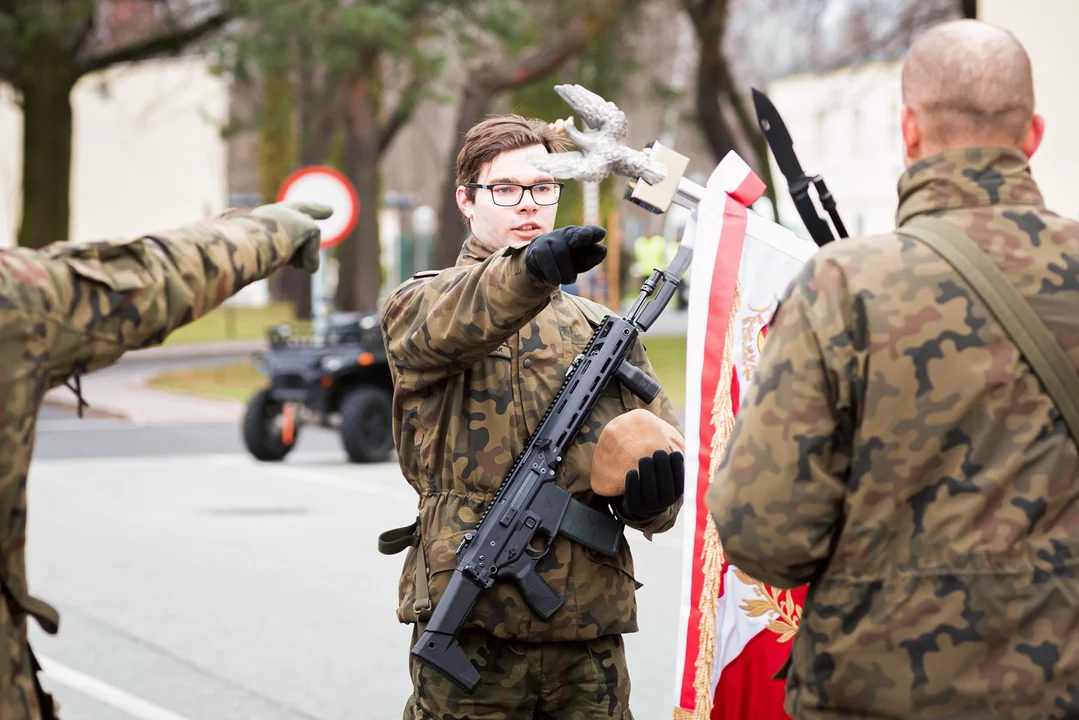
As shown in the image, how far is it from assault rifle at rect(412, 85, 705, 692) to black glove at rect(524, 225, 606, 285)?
0.20 meters

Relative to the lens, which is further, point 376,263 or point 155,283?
point 376,263

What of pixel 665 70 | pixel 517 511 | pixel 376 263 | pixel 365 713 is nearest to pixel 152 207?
pixel 665 70

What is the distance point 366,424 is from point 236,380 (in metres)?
9.80

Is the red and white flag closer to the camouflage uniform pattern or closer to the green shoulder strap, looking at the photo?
the camouflage uniform pattern

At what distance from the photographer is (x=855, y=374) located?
7.82 feet

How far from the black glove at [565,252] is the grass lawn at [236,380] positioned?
52.7 ft

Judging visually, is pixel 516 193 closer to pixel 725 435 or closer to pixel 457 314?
pixel 457 314

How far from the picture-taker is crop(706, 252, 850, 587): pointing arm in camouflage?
238 centimetres

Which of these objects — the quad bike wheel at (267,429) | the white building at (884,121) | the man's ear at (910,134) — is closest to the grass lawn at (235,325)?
the white building at (884,121)

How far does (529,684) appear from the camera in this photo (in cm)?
329

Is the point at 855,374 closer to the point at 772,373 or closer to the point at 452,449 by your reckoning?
the point at 772,373

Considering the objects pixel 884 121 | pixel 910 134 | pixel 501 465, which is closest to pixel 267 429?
pixel 501 465

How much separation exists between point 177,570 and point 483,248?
5.97m

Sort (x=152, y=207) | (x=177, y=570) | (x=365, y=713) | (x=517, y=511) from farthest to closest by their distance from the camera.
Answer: (x=152, y=207)
(x=177, y=570)
(x=365, y=713)
(x=517, y=511)
